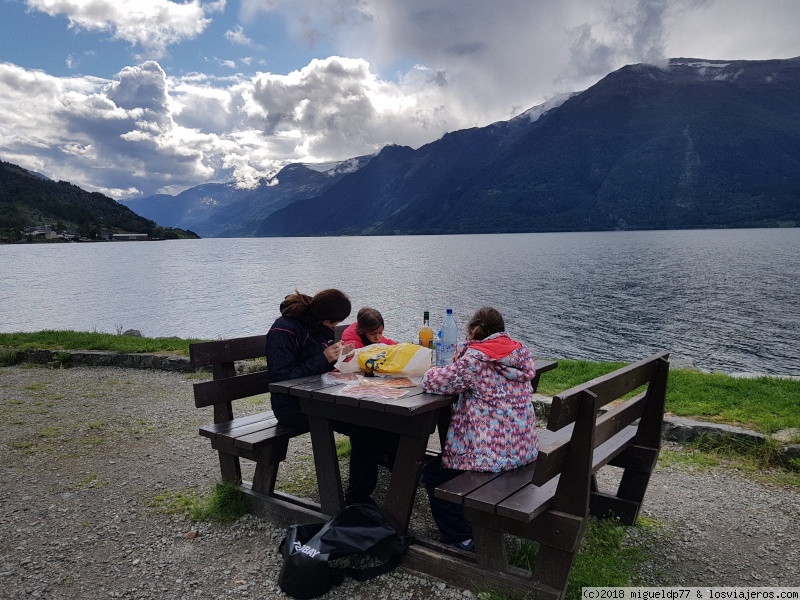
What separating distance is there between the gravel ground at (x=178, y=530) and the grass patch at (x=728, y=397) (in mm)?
1439

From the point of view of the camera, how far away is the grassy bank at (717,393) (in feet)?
24.8

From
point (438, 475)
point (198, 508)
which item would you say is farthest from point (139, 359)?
point (438, 475)

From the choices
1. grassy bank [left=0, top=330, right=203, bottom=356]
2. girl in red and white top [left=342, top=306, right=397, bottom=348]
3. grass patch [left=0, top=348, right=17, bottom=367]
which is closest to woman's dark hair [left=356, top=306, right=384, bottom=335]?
girl in red and white top [left=342, top=306, right=397, bottom=348]

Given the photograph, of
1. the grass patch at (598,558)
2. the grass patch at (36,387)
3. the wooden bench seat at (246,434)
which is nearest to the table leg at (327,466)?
the wooden bench seat at (246,434)

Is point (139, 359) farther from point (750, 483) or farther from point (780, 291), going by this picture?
point (780, 291)

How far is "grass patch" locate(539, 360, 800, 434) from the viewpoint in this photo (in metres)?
7.49

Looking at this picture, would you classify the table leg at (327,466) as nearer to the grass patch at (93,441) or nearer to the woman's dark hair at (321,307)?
the woman's dark hair at (321,307)

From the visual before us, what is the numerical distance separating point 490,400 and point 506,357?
348mm

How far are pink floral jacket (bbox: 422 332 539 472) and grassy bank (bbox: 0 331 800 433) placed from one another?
14.8 ft

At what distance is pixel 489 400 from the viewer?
4.23 meters

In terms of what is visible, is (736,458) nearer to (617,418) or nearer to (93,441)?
(617,418)

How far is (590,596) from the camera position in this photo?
394cm

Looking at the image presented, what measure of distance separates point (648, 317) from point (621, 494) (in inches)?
1232

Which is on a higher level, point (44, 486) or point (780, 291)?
point (44, 486)
